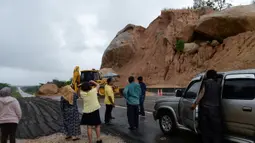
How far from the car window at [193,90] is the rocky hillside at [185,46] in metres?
20.7

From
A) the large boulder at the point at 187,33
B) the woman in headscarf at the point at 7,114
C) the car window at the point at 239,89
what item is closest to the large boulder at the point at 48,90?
the large boulder at the point at 187,33

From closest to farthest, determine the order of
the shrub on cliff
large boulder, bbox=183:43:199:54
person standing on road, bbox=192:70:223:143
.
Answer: person standing on road, bbox=192:70:223:143, large boulder, bbox=183:43:199:54, the shrub on cliff

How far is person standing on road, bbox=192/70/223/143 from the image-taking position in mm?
5410

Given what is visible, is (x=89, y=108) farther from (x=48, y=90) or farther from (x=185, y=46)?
(x=48, y=90)

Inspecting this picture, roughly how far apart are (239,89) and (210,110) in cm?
72

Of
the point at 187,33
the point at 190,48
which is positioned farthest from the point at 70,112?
the point at 187,33

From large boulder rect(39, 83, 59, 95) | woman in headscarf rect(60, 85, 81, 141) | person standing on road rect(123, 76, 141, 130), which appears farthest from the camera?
large boulder rect(39, 83, 59, 95)

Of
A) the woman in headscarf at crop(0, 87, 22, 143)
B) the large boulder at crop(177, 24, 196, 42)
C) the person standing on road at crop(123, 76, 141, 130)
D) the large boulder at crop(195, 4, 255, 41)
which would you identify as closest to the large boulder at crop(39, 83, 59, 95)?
the large boulder at crop(177, 24, 196, 42)

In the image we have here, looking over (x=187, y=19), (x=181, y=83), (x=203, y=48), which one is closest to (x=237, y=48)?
(x=203, y=48)

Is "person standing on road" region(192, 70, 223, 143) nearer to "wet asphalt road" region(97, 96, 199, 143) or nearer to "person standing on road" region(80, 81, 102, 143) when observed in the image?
"wet asphalt road" region(97, 96, 199, 143)

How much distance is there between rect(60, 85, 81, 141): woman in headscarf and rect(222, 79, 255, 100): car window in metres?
4.15

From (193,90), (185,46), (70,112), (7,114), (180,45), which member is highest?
(180,45)

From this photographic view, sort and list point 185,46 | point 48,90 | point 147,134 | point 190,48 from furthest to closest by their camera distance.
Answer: point 48,90
point 185,46
point 190,48
point 147,134

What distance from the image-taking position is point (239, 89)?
540 centimetres
